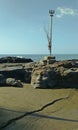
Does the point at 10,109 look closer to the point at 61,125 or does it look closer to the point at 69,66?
the point at 61,125

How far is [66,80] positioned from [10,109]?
395 cm

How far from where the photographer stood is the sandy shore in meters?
6.47

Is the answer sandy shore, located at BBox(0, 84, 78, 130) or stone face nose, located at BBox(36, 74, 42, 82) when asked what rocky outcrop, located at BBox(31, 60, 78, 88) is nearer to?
stone face nose, located at BBox(36, 74, 42, 82)

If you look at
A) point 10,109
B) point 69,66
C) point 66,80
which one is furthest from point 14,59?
point 10,109

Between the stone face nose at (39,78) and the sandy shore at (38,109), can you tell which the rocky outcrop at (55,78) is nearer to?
the stone face nose at (39,78)

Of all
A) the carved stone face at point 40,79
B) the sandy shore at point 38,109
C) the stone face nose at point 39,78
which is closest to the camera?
the sandy shore at point 38,109

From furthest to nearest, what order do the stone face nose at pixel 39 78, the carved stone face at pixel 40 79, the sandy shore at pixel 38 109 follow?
the stone face nose at pixel 39 78 < the carved stone face at pixel 40 79 < the sandy shore at pixel 38 109

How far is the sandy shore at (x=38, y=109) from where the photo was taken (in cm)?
647

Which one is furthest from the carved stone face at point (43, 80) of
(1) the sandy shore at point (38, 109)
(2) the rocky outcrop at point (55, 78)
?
(1) the sandy shore at point (38, 109)

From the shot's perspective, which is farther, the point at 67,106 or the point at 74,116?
the point at 67,106

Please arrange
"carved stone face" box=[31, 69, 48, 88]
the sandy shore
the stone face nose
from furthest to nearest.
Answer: the stone face nose → "carved stone face" box=[31, 69, 48, 88] → the sandy shore

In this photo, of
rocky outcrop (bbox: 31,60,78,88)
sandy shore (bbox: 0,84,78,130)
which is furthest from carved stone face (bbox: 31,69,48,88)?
sandy shore (bbox: 0,84,78,130)

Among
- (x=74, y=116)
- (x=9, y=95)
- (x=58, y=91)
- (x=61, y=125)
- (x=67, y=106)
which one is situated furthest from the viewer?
(x=58, y=91)

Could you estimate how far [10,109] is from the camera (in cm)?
757
